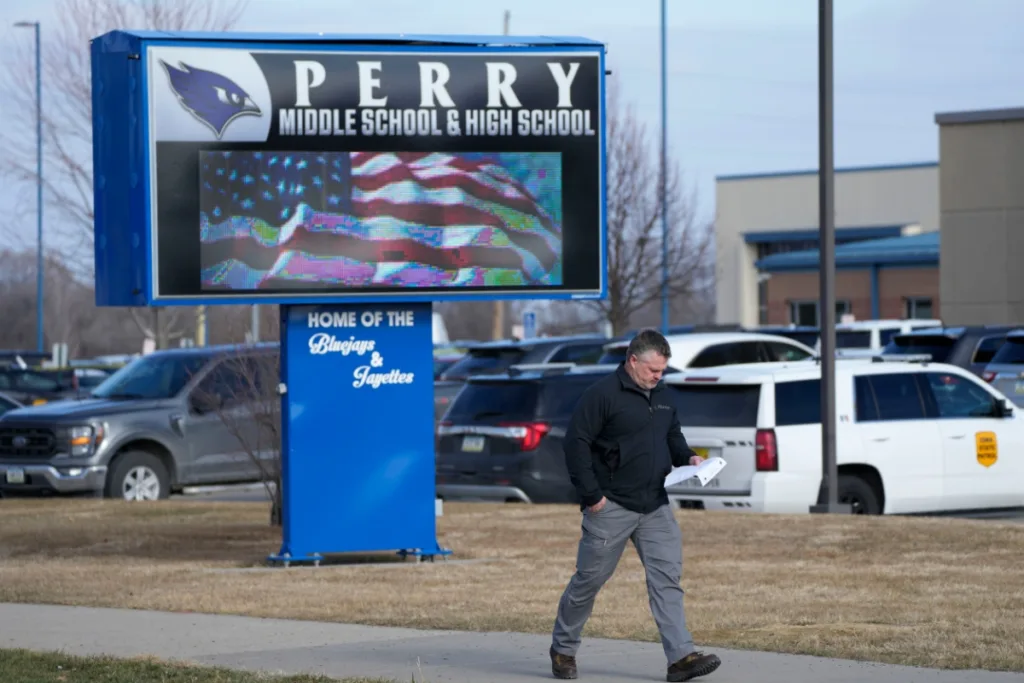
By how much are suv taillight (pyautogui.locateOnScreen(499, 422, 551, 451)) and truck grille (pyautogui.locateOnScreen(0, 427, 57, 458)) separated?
6051mm

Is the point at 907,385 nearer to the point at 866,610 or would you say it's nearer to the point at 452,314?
the point at 866,610

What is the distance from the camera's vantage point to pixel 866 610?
11125 mm

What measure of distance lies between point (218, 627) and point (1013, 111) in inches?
1238

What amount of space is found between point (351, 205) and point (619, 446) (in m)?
5.44

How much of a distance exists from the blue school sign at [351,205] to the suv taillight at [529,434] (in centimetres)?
393

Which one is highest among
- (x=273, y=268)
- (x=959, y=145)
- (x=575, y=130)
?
(x=959, y=145)

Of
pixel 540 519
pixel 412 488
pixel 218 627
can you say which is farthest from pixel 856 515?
pixel 218 627

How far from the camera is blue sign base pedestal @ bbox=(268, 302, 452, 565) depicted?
1390cm

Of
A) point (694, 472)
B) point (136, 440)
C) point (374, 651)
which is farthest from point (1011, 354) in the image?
point (694, 472)

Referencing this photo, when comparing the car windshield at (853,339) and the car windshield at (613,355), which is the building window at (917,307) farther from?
the car windshield at (613,355)

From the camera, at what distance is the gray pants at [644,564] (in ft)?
27.8

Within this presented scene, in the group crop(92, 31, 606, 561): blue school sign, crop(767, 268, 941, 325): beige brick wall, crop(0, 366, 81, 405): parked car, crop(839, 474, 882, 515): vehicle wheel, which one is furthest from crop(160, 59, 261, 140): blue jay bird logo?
crop(767, 268, 941, 325): beige brick wall

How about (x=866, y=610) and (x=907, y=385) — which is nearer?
(x=866, y=610)

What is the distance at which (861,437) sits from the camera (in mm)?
17094
